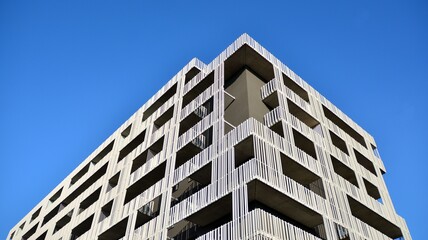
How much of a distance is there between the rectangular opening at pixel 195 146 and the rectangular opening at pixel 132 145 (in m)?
8.15

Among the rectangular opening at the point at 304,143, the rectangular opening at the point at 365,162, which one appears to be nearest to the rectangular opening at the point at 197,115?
the rectangular opening at the point at 304,143

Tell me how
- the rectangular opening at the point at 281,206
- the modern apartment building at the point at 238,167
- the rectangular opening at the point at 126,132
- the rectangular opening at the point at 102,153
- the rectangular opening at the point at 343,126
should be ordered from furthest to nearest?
the rectangular opening at the point at 102,153
the rectangular opening at the point at 126,132
the rectangular opening at the point at 343,126
the modern apartment building at the point at 238,167
the rectangular opening at the point at 281,206

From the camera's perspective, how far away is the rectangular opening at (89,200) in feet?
111

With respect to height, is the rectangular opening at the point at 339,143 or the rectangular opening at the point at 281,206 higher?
the rectangular opening at the point at 339,143

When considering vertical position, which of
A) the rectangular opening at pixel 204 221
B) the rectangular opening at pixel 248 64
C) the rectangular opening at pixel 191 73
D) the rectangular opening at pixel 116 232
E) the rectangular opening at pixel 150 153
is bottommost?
the rectangular opening at pixel 204 221

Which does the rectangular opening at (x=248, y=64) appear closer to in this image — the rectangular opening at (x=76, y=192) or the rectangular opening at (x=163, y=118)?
the rectangular opening at (x=163, y=118)

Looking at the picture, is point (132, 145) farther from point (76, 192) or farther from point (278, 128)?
point (278, 128)

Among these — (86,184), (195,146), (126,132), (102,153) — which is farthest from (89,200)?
(195,146)

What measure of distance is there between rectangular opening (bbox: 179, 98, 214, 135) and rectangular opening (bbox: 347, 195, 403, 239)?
11.3 meters

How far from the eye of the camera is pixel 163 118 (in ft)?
103

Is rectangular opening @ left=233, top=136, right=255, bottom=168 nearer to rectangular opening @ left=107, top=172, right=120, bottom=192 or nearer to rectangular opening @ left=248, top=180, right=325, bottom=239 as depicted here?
rectangular opening @ left=248, top=180, right=325, bottom=239

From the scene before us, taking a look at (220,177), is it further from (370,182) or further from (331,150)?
(370,182)

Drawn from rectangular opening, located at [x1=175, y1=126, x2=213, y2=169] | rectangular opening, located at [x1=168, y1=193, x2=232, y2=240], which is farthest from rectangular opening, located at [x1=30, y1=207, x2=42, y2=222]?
rectangular opening, located at [x1=168, y1=193, x2=232, y2=240]

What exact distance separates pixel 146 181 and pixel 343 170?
48.5ft
